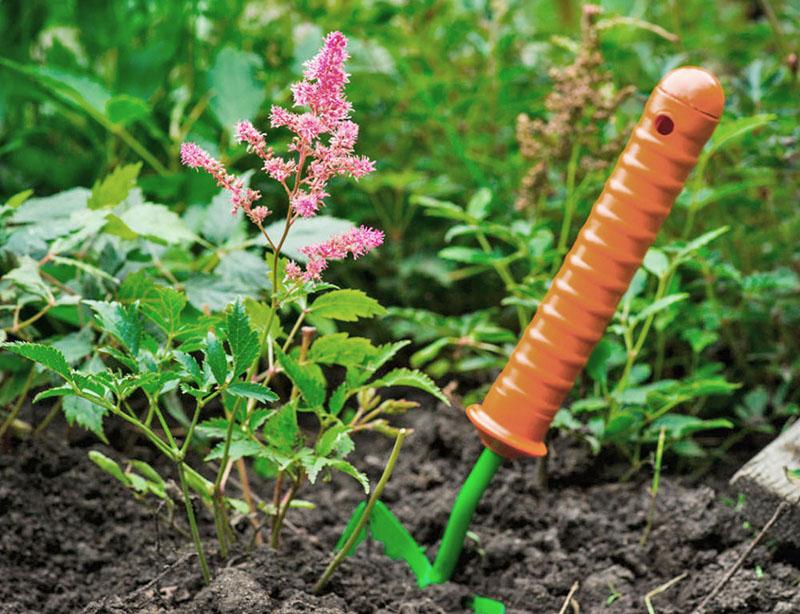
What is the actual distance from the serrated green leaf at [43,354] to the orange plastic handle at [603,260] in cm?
47

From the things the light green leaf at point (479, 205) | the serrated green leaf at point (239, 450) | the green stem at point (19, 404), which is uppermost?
the light green leaf at point (479, 205)

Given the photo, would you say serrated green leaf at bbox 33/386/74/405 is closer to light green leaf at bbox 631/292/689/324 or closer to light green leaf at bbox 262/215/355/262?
light green leaf at bbox 262/215/355/262

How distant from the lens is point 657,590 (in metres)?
1.10

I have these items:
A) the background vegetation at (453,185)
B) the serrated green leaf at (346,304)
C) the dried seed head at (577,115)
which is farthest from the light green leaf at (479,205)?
the serrated green leaf at (346,304)

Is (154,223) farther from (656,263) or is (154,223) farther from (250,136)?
(656,263)

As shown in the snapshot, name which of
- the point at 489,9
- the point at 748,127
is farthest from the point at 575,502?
the point at 489,9

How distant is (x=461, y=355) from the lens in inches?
63.3

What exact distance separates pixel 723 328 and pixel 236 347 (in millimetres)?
984

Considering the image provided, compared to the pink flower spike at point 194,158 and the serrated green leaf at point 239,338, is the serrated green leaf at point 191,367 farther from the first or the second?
the pink flower spike at point 194,158

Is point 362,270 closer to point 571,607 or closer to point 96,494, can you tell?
point 96,494

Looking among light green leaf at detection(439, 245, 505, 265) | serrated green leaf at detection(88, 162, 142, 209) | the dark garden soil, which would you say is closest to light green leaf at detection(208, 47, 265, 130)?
serrated green leaf at detection(88, 162, 142, 209)

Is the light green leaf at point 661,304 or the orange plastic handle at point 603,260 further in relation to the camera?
the light green leaf at point 661,304

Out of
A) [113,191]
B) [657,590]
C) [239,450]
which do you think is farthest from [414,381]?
[113,191]

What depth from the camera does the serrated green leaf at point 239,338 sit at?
0.87 metres
